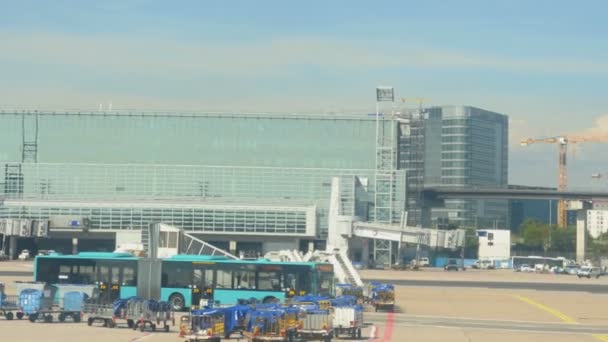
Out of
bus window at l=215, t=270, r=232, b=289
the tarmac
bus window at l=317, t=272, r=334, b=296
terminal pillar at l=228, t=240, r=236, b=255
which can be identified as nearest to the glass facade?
terminal pillar at l=228, t=240, r=236, b=255

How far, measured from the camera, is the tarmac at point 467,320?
43781 millimetres

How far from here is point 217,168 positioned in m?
178

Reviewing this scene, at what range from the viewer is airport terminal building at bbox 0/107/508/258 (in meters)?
168

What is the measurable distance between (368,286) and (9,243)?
10109 cm

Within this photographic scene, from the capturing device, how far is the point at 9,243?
524 feet

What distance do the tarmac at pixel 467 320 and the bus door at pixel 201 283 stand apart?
936cm

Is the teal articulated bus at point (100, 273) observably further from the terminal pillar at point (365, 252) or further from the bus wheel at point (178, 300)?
the terminal pillar at point (365, 252)

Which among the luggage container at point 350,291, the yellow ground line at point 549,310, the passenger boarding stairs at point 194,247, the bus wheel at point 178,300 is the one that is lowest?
the yellow ground line at point 549,310

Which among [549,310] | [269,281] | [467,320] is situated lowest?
[549,310]

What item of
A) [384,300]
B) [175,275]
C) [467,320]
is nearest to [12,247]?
[175,275]

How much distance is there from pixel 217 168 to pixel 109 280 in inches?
4537

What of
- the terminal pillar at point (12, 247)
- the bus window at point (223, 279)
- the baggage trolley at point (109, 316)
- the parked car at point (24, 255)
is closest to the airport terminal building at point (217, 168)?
the terminal pillar at point (12, 247)

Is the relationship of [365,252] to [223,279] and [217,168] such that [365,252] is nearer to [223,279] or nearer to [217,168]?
[217,168]

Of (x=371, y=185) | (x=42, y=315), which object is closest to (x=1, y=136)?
(x=371, y=185)
